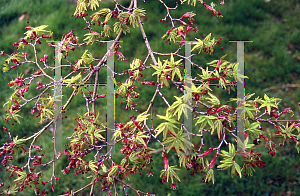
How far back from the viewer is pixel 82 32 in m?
3.68

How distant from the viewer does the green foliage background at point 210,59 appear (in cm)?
294

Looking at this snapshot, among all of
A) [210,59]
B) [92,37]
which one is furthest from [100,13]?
[210,59]

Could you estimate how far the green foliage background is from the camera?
116 inches

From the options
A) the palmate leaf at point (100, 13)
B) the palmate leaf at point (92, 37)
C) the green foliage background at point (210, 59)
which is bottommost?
the green foliage background at point (210, 59)

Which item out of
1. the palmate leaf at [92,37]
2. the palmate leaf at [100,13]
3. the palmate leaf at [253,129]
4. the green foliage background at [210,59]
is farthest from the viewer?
the green foliage background at [210,59]

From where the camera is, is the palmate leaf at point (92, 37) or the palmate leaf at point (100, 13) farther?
the palmate leaf at point (92, 37)

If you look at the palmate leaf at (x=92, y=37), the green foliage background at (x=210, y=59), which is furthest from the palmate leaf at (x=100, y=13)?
the green foliage background at (x=210, y=59)

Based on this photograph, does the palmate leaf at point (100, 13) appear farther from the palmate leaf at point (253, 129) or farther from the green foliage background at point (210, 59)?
the green foliage background at point (210, 59)

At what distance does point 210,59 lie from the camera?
3607mm

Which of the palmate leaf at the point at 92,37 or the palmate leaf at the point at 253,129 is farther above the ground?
the palmate leaf at the point at 92,37

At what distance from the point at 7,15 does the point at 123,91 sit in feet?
10.9

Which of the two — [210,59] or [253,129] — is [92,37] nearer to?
[253,129]

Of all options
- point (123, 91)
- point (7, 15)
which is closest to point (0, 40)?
point (7, 15)

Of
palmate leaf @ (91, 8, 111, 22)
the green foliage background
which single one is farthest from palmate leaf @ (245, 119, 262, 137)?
the green foliage background
